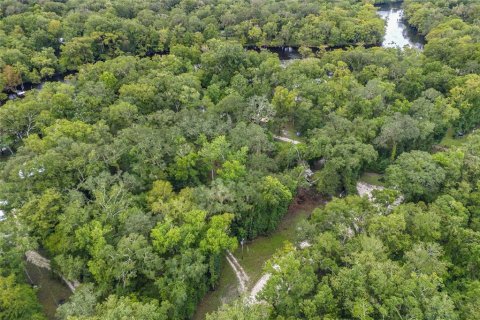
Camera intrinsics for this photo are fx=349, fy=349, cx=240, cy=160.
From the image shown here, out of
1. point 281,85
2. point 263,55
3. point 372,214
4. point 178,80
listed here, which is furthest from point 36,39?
point 372,214

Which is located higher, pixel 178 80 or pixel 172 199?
pixel 178 80

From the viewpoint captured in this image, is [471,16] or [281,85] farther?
[471,16]

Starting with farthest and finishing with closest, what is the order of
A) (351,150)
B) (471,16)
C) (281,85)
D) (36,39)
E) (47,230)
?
(471,16)
(36,39)
(281,85)
(351,150)
(47,230)

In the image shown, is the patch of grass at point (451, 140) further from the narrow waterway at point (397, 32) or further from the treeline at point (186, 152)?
the narrow waterway at point (397, 32)

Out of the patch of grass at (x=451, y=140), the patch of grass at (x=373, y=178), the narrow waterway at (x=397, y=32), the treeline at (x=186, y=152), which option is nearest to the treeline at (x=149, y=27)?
the narrow waterway at (x=397, y=32)

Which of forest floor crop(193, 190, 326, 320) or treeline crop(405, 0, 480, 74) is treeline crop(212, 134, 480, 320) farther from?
treeline crop(405, 0, 480, 74)

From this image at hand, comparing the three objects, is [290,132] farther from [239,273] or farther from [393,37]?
[393,37]

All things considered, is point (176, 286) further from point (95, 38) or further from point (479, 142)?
point (95, 38)

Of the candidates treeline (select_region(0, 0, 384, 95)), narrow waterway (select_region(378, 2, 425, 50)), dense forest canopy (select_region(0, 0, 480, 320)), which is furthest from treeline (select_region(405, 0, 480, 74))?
treeline (select_region(0, 0, 384, 95))
